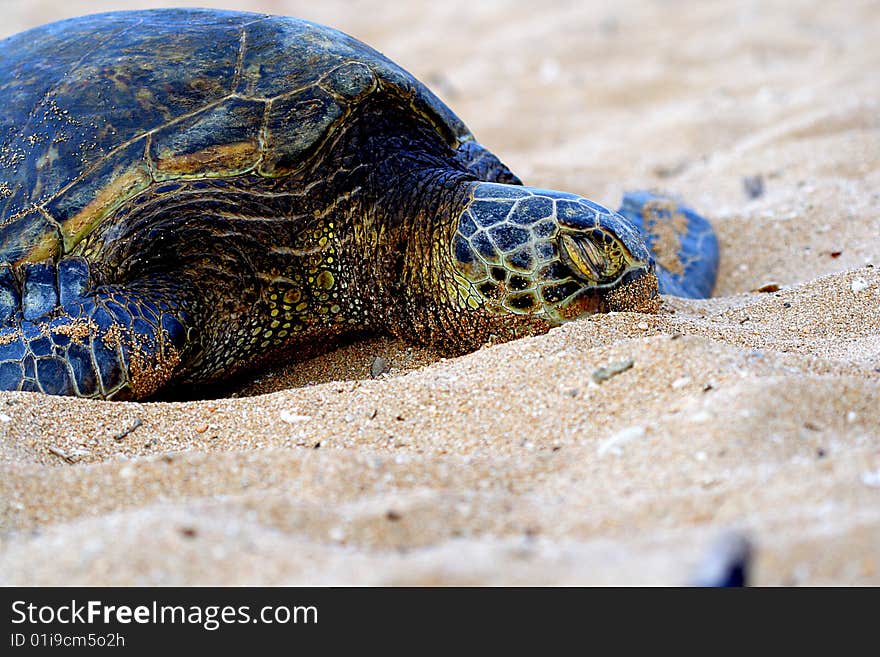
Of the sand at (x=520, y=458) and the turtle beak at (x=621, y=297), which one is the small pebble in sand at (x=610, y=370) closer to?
the sand at (x=520, y=458)

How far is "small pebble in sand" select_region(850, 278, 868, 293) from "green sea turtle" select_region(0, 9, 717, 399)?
2.60 feet

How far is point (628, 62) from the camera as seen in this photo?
27.9 feet

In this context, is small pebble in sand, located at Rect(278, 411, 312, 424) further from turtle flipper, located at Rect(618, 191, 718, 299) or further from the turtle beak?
turtle flipper, located at Rect(618, 191, 718, 299)

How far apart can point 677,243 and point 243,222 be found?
6.41 feet

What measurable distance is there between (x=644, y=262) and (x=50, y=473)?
172 cm

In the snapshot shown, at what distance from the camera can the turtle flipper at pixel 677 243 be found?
11.7ft

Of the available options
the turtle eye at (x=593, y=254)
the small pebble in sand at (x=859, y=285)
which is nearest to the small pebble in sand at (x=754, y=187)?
the small pebble in sand at (x=859, y=285)

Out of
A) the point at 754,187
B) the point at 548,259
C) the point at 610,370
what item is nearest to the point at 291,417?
the point at 610,370

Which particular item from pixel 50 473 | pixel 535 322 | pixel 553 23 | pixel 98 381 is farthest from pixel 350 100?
pixel 553 23

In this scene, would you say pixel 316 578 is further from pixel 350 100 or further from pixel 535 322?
pixel 350 100

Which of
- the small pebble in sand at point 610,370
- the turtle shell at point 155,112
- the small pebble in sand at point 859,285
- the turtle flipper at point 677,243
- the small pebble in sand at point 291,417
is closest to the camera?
the small pebble in sand at point 610,370

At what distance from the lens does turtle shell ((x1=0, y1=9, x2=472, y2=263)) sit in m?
2.67

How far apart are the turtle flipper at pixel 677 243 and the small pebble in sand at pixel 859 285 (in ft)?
2.02
